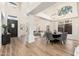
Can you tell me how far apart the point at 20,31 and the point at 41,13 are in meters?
0.60

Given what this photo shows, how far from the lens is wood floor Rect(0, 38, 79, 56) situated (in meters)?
2.77

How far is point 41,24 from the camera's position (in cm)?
274

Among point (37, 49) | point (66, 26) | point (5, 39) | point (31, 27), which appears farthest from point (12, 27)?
point (66, 26)

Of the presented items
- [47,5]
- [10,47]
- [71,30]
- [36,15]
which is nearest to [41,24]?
[36,15]

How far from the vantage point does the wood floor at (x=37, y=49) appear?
2.77m

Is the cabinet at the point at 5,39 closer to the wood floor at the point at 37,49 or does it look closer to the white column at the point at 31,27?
the wood floor at the point at 37,49

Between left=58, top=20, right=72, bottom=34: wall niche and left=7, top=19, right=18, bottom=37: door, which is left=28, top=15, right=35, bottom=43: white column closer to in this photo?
left=7, top=19, right=18, bottom=37: door

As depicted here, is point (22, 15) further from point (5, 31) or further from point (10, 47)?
point (10, 47)

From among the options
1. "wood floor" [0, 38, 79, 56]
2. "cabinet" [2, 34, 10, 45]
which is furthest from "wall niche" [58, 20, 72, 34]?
"cabinet" [2, 34, 10, 45]

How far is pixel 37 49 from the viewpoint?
2.79 m

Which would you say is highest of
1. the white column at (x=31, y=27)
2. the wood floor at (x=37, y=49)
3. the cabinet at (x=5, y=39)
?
the white column at (x=31, y=27)

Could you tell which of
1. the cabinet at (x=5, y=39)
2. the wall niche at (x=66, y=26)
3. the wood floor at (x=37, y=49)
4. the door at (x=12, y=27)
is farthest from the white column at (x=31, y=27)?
the wall niche at (x=66, y=26)

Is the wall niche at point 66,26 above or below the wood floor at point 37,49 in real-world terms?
above

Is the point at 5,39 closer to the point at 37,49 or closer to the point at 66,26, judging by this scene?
the point at 37,49
